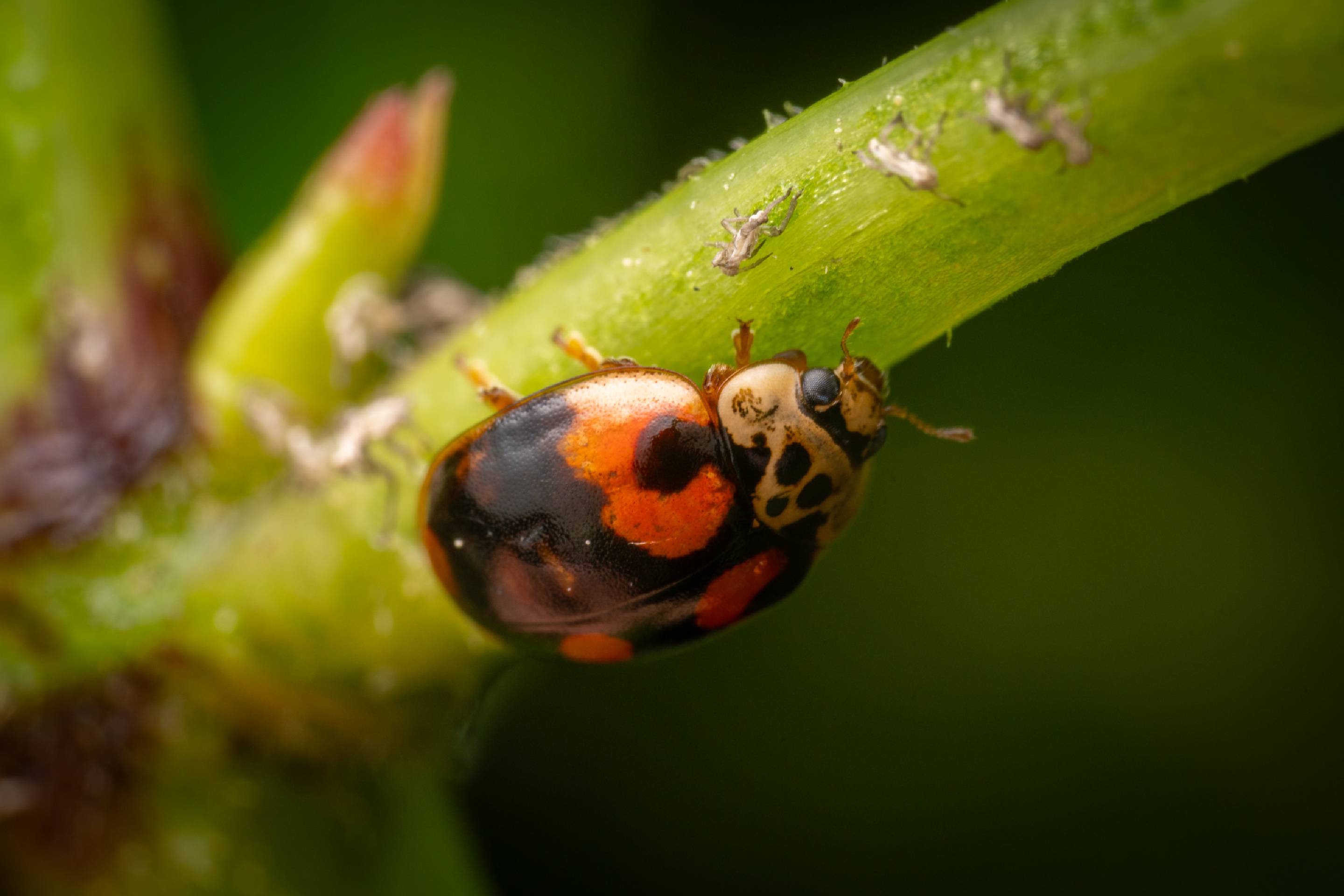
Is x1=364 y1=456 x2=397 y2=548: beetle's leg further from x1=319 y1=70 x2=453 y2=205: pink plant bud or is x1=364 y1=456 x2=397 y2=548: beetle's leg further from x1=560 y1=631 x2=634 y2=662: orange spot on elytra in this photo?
x1=319 y1=70 x2=453 y2=205: pink plant bud

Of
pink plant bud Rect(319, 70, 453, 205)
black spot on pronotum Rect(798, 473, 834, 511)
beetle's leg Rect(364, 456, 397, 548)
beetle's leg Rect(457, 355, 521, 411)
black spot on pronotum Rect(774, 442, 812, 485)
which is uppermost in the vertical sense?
pink plant bud Rect(319, 70, 453, 205)

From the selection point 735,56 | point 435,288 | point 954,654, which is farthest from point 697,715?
point 735,56

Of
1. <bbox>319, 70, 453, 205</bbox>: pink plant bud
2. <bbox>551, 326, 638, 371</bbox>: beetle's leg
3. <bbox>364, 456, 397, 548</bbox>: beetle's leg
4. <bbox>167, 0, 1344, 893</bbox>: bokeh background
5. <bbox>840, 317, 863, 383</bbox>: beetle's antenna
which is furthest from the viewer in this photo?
<bbox>167, 0, 1344, 893</bbox>: bokeh background

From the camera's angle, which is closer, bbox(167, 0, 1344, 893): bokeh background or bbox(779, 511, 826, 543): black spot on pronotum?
bbox(779, 511, 826, 543): black spot on pronotum

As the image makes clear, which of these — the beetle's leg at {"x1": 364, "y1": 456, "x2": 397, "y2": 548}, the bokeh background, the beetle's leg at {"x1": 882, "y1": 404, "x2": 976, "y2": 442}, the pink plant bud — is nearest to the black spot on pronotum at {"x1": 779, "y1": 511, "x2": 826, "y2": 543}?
the beetle's leg at {"x1": 882, "y1": 404, "x2": 976, "y2": 442}

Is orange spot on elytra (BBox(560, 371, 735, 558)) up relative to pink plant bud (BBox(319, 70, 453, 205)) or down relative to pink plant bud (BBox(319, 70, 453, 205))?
down

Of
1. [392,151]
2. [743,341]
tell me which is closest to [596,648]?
[743,341]

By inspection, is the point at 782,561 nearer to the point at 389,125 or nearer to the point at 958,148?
the point at 958,148
